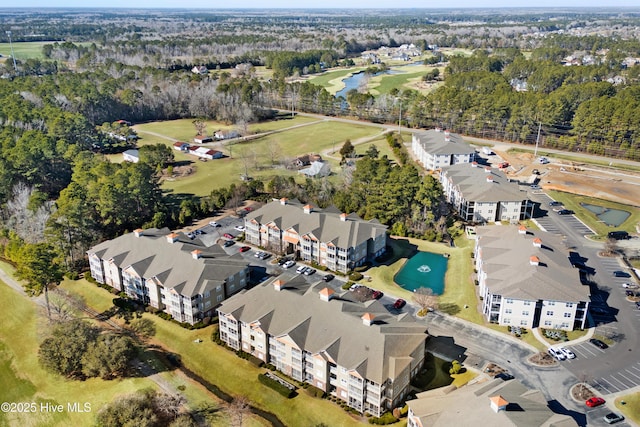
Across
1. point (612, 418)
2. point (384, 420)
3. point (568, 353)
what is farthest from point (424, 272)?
point (612, 418)

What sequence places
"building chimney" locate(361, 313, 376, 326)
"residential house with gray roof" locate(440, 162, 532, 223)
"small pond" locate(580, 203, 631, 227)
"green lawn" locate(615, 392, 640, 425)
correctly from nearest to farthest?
"green lawn" locate(615, 392, 640, 425)
"building chimney" locate(361, 313, 376, 326)
"residential house with gray roof" locate(440, 162, 532, 223)
"small pond" locate(580, 203, 631, 227)

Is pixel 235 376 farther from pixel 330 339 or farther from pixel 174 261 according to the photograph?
pixel 174 261

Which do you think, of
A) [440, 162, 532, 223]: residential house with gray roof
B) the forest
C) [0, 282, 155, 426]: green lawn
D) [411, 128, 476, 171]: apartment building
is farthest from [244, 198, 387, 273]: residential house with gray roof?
[411, 128, 476, 171]: apartment building

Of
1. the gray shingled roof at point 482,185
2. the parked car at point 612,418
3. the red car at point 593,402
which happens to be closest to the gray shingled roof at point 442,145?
the gray shingled roof at point 482,185

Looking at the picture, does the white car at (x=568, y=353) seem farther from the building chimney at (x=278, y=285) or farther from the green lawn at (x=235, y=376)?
the building chimney at (x=278, y=285)

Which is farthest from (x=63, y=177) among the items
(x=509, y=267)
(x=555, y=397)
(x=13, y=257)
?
(x=555, y=397)

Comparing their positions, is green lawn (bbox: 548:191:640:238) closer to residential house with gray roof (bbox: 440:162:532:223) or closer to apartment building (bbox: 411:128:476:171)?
residential house with gray roof (bbox: 440:162:532:223)
